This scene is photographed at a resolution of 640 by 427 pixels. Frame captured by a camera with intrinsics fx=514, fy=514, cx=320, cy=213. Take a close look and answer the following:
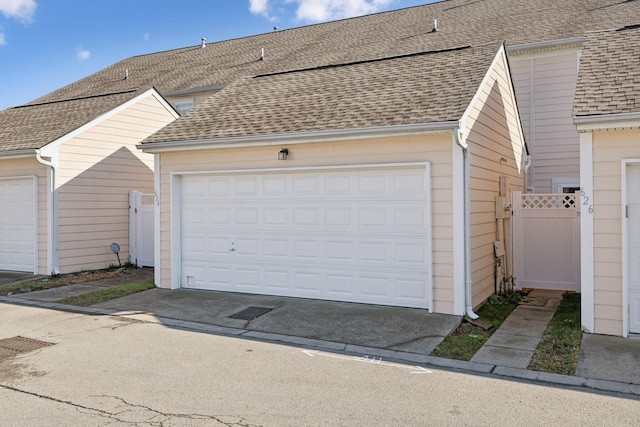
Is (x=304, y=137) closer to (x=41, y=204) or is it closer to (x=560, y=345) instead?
(x=560, y=345)

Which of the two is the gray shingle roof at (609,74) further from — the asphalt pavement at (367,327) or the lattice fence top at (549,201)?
the asphalt pavement at (367,327)

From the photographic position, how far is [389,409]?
15.0ft

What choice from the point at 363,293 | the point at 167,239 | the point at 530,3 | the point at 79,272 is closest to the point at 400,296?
the point at 363,293

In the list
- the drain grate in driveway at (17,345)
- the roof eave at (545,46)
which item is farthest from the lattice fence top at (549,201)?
the drain grate in driveway at (17,345)

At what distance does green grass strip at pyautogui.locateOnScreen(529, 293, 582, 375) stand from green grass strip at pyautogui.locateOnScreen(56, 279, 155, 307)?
7.25 metres

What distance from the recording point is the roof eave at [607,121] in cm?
639

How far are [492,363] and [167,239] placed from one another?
6.80 meters

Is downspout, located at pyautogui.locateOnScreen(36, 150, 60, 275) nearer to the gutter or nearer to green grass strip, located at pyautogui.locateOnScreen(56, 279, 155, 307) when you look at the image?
the gutter

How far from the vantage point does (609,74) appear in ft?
24.8

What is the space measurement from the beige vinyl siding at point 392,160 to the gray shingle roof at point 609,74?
6.43ft

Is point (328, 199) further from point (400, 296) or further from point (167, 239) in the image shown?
point (167, 239)

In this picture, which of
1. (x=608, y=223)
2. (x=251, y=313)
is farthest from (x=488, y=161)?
(x=251, y=313)

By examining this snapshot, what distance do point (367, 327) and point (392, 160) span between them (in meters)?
2.68

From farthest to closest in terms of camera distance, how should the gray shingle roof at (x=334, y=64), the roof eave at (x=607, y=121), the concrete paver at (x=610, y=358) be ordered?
the gray shingle roof at (x=334, y=64) < the roof eave at (x=607, y=121) < the concrete paver at (x=610, y=358)
